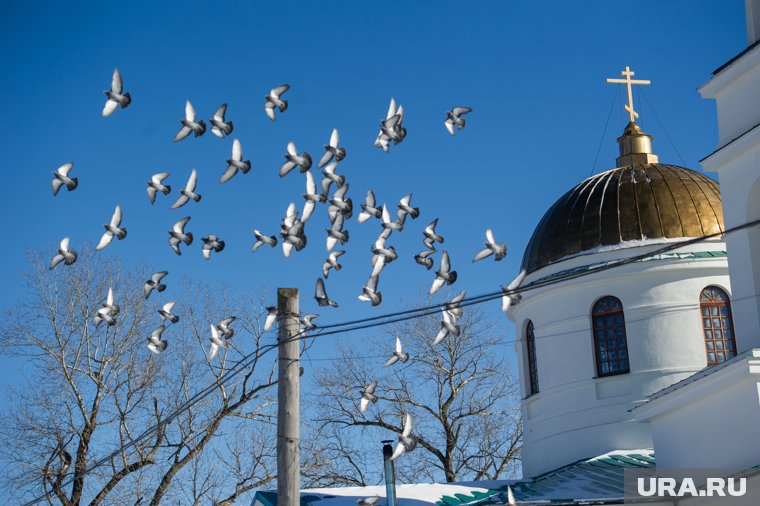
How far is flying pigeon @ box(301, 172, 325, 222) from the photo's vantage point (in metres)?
14.0

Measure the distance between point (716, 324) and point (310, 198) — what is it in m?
11.3

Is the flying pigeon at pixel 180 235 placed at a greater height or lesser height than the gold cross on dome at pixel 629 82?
lesser

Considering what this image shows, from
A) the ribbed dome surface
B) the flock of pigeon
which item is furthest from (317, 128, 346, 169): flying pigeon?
the ribbed dome surface

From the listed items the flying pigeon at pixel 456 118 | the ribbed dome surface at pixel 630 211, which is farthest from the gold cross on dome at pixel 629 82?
the flying pigeon at pixel 456 118

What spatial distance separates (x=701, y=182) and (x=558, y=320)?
13.2ft

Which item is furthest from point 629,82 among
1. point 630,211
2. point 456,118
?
point 456,118

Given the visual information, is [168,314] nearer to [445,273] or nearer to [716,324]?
[445,273]

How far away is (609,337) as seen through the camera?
2322 centimetres

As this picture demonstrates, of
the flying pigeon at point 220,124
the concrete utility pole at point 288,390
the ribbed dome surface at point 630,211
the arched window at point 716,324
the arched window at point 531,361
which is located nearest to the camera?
the concrete utility pole at point 288,390

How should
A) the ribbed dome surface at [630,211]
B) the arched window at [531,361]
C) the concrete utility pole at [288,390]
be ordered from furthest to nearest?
the arched window at [531,361], the ribbed dome surface at [630,211], the concrete utility pole at [288,390]

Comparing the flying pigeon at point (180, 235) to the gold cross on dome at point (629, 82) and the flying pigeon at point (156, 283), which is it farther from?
the gold cross on dome at point (629, 82)

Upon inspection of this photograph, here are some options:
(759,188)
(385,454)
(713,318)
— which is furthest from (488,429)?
(759,188)

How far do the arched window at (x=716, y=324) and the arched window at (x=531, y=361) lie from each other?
375cm

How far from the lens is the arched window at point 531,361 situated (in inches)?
973
